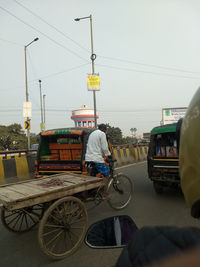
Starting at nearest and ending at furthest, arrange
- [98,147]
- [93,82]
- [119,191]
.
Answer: [98,147]
[119,191]
[93,82]

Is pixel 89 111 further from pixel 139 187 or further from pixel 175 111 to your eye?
pixel 139 187

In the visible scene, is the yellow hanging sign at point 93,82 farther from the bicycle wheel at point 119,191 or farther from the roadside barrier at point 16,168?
the bicycle wheel at point 119,191

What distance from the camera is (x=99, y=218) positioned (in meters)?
4.42

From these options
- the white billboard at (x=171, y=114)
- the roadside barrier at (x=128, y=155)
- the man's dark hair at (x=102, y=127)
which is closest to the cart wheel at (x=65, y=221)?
the man's dark hair at (x=102, y=127)

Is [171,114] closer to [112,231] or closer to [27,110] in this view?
[27,110]

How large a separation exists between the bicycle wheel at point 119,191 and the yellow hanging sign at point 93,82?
10.6 m

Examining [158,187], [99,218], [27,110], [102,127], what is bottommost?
[99,218]

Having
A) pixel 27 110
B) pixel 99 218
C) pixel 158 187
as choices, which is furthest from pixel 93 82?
pixel 99 218

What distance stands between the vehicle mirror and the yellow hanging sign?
13.8m

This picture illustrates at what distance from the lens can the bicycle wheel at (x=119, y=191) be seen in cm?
485

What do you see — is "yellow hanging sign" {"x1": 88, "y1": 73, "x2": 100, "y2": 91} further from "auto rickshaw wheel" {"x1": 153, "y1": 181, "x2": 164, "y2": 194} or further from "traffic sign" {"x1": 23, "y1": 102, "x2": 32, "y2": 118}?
"auto rickshaw wheel" {"x1": 153, "y1": 181, "x2": 164, "y2": 194}

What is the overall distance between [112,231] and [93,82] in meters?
14.1

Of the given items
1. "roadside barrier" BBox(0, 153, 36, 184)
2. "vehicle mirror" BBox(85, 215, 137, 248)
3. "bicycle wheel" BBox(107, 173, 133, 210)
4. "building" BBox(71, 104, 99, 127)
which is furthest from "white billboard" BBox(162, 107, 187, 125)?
"building" BBox(71, 104, 99, 127)

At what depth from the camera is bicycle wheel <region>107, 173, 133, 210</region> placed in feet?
15.9
